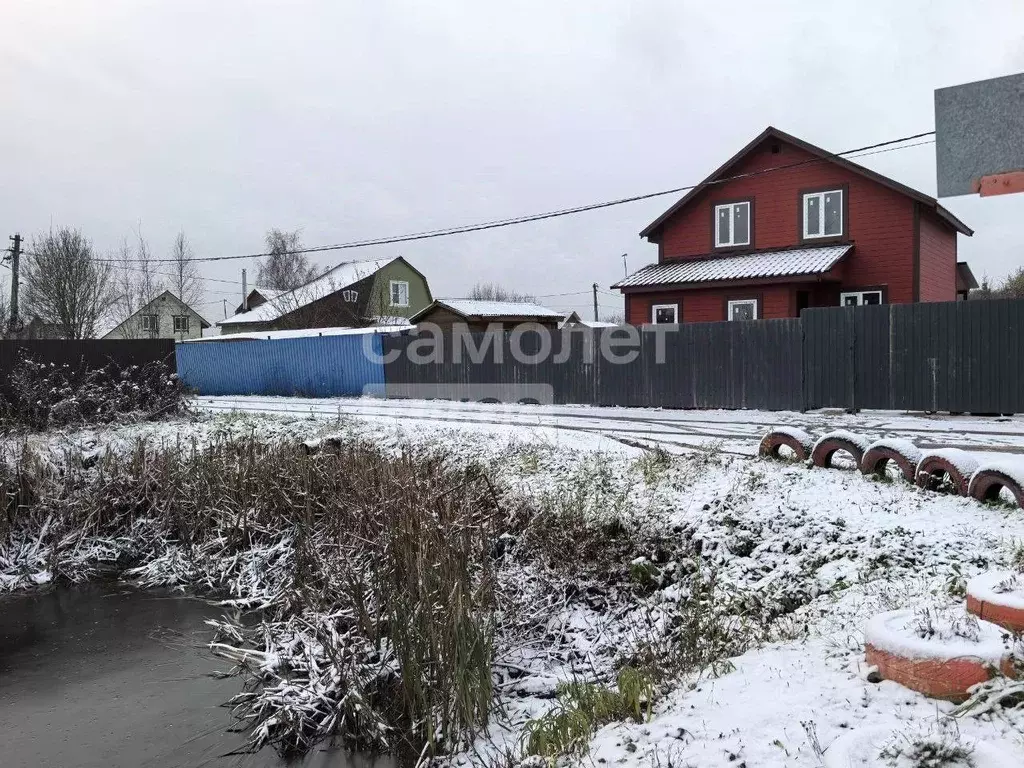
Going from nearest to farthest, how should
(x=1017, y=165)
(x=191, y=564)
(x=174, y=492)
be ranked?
(x=1017, y=165) → (x=191, y=564) → (x=174, y=492)

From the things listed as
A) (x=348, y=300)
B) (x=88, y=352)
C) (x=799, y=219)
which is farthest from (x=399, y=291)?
(x=799, y=219)

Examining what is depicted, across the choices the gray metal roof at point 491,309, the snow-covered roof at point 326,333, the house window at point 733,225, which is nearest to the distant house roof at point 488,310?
the gray metal roof at point 491,309

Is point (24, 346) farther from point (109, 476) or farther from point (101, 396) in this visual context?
point (109, 476)

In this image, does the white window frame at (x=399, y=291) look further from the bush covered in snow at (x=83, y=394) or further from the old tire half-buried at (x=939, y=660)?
the old tire half-buried at (x=939, y=660)

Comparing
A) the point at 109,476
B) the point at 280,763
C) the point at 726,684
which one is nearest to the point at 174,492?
the point at 109,476

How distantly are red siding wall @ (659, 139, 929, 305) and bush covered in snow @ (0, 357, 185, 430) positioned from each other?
1481cm

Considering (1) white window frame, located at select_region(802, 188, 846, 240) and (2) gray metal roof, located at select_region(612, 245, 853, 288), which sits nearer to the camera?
(2) gray metal roof, located at select_region(612, 245, 853, 288)

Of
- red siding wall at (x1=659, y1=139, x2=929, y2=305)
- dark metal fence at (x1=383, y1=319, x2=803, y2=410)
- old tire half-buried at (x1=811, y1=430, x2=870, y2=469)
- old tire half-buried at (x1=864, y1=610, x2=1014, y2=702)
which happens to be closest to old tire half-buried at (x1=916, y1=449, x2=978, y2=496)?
old tire half-buried at (x1=811, y1=430, x2=870, y2=469)

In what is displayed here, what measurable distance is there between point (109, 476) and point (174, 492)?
116cm

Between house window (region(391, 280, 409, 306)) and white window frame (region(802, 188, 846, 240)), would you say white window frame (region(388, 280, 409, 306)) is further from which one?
white window frame (region(802, 188, 846, 240))

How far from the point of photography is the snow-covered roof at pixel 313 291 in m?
43.0

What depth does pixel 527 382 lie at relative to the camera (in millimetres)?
19594

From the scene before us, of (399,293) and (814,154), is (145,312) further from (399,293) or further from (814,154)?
(814,154)

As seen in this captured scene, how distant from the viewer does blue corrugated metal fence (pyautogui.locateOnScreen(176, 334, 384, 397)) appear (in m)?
22.1
